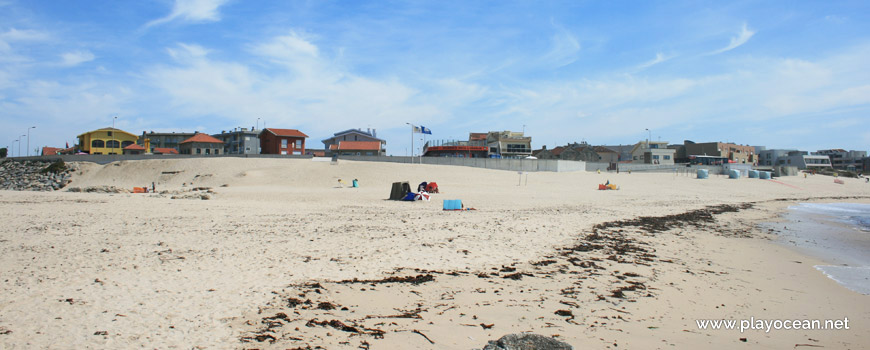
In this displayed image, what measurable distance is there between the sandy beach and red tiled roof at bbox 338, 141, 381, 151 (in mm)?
57523

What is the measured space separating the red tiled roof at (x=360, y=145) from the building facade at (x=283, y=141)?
681cm

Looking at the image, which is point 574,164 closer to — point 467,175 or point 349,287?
point 467,175

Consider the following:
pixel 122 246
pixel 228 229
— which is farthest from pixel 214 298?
pixel 228 229

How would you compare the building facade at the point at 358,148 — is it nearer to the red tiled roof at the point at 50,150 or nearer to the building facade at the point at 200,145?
the building facade at the point at 200,145

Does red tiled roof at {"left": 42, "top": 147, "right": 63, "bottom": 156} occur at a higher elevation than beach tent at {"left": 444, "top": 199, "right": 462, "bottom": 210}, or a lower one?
higher

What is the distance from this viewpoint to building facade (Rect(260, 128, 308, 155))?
216 ft

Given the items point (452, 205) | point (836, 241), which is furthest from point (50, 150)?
point (836, 241)

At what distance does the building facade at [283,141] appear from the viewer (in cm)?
6581

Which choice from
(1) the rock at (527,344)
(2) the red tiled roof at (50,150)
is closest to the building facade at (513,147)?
→ (1) the rock at (527,344)

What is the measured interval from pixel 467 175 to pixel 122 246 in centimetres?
3226

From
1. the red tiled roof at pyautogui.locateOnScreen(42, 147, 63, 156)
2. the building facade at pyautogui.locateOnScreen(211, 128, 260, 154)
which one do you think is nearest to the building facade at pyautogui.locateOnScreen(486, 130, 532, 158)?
the building facade at pyautogui.locateOnScreen(211, 128, 260, 154)

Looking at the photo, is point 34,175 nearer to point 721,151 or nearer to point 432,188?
point 432,188

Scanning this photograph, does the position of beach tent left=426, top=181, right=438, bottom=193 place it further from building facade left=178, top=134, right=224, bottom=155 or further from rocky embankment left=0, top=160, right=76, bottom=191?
building facade left=178, top=134, right=224, bottom=155

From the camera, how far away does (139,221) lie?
13359 millimetres
